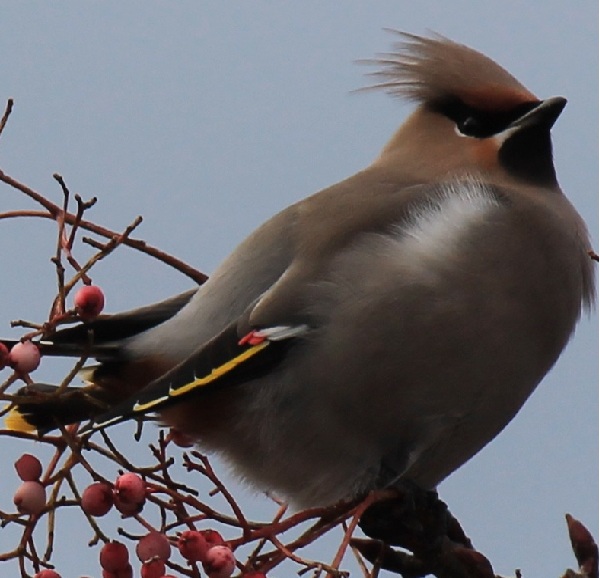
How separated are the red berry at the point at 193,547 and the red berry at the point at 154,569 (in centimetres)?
5

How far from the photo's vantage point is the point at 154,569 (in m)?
1.97

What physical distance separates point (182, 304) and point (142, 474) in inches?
32.7

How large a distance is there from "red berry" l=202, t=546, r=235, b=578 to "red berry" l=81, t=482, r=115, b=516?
0.21 meters

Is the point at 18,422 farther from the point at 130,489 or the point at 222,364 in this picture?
the point at 130,489

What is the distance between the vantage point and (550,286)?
270 centimetres

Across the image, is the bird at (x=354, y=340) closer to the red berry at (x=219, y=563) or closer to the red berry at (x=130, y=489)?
the red berry at (x=130, y=489)

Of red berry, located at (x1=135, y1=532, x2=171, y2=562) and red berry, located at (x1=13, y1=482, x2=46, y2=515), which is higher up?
red berry, located at (x1=13, y1=482, x2=46, y2=515)

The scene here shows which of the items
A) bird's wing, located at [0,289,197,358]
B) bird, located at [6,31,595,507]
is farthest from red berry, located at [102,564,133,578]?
bird's wing, located at [0,289,197,358]

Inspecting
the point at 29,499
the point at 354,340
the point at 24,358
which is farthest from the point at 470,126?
the point at 29,499

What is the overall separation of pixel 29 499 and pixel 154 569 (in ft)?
0.76

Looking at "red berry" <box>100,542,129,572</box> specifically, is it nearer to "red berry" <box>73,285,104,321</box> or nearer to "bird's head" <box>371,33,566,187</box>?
"red berry" <box>73,285,104,321</box>

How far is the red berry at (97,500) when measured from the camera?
200 centimetres

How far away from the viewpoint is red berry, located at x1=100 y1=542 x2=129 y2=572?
6.60ft

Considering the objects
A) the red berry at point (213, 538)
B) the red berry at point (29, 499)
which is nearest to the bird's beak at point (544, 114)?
the red berry at point (213, 538)
